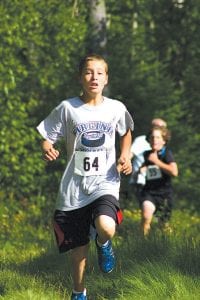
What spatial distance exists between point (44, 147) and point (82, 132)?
0.96 feet

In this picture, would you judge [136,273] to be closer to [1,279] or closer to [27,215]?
[1,279]

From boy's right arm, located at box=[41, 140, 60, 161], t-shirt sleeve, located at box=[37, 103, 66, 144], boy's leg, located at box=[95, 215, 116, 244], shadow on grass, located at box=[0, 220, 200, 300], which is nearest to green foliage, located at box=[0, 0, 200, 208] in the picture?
shadow on grass, located at box=[0, 220, 200, 300]

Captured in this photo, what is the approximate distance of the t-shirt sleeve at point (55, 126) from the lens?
224 inches

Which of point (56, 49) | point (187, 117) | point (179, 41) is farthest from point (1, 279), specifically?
point (179, 41)

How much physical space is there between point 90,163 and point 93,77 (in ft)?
2.02

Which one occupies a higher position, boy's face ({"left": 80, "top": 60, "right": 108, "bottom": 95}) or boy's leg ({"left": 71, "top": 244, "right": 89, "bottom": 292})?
boy's face ({"left": 80, "top": 60, "right": 108, "bottom": 95})

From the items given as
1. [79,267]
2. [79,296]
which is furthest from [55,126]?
[79,296]

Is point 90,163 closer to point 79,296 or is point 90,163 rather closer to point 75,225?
point 75,225

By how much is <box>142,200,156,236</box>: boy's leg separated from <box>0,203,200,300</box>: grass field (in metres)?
1.17

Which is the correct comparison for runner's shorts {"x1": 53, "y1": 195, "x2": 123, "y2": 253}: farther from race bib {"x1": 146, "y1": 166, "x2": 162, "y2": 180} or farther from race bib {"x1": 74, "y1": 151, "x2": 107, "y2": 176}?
race bib {"x1": 146, "y1": 166, "x2": 162, "y2": 180}

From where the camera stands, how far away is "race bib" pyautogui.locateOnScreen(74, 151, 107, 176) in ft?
18.1

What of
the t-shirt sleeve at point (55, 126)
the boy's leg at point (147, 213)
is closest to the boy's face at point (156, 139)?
the boy's leg at point (147, 213)

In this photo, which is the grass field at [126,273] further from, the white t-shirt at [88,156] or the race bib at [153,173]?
the race bib at [153,173]

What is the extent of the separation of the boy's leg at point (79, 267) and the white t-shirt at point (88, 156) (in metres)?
0.35
